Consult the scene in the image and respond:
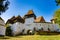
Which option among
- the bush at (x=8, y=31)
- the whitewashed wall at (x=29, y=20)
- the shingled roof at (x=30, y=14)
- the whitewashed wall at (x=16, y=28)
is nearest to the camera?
the bush at (x=8, y=31)

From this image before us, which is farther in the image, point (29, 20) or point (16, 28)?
point (29, 20)

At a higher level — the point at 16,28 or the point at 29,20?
the point at 29,20

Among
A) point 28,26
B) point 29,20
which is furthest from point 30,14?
point 28,26

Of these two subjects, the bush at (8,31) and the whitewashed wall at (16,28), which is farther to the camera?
the whitewashed wall at (16,28)

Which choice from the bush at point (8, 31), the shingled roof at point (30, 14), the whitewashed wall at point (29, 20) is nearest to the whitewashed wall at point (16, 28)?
the bush at point (8, 31)

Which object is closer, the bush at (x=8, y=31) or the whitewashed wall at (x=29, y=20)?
the bush at (x=8, y=31)

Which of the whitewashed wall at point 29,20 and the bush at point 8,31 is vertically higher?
the whitewashed wall at point 29,20

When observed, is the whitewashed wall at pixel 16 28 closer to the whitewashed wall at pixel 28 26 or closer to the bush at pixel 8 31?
the whitewashed wall at pixel 28 26

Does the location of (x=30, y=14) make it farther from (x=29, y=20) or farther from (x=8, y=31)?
(x=8, y=31)

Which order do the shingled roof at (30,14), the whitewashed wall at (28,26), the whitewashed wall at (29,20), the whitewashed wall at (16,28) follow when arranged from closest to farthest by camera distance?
the whitewashed wall at (16,28) < the whitewashed wall at (28,26) < the whitewashed wall at (29,20) < the shingled roof at (30,14)

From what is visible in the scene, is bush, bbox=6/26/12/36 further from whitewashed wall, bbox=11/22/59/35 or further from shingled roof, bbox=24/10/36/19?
shingled roof, bbox=24/10/36/19

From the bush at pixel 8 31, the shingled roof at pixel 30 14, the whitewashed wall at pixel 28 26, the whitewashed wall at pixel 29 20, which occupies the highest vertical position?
the shingled roof at pixel 30 14

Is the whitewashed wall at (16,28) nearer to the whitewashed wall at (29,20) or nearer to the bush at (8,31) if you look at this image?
the bush at (8,31)

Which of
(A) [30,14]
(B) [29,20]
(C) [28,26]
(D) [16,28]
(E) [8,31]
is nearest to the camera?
(E) [8,31]
